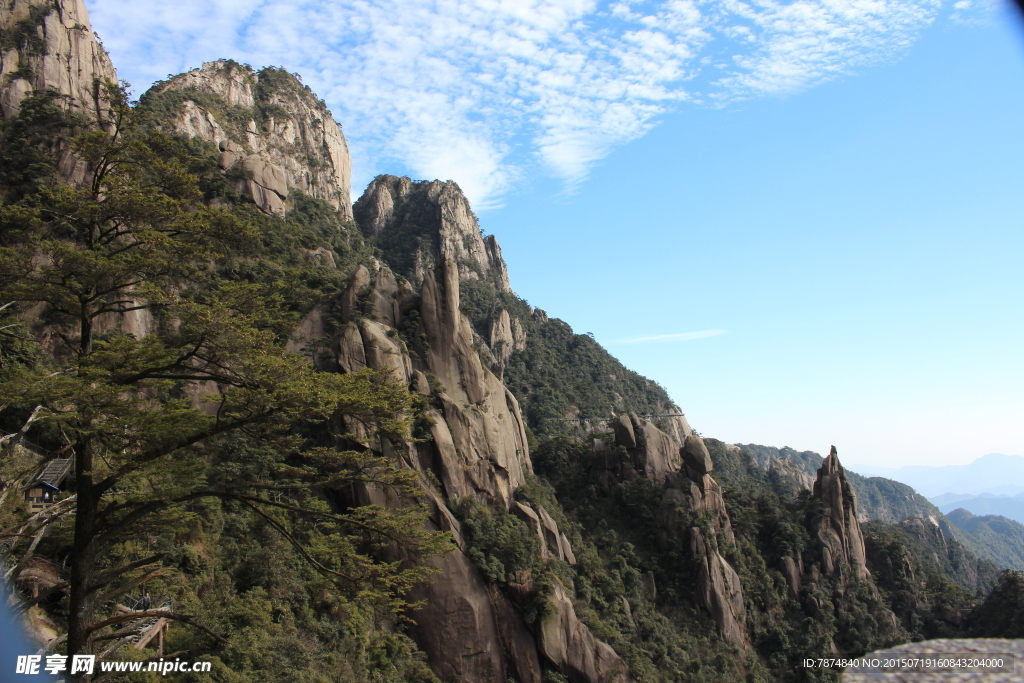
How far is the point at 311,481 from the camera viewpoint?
10.3m

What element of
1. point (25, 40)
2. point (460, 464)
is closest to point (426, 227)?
point (25, 40)

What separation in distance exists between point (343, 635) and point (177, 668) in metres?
10.3

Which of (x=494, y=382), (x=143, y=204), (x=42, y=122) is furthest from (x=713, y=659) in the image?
(x=42, y=122)

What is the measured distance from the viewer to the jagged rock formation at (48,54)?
34.5 m

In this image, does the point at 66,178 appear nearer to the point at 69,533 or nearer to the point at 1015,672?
the point at 69,533

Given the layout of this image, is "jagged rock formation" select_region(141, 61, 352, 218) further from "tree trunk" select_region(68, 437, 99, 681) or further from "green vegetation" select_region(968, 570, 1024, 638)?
"green vegetation" select_region(968, 570, 1024, 638)

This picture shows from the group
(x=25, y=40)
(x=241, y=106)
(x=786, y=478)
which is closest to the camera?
(x=25, y=40)

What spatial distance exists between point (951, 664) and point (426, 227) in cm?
8636

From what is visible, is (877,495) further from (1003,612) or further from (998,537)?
(1003,612)

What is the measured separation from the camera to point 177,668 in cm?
1009

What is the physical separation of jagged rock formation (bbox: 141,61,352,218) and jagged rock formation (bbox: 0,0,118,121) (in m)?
7.12

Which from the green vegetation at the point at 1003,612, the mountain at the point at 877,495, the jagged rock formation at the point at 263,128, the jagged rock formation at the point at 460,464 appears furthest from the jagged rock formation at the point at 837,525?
the mountain at the point at 877,495

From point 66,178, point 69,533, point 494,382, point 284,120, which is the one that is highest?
point 284,120

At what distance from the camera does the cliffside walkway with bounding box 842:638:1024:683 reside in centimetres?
385
